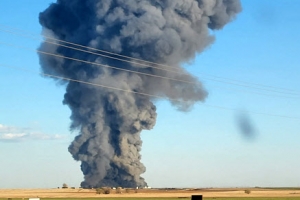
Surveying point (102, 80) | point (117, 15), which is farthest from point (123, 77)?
point (117, 15)

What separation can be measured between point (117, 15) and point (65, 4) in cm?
A: 1515

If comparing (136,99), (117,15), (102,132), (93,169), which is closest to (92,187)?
(93,169)

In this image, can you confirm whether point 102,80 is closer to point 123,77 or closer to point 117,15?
point 123,77

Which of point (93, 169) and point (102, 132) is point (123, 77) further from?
point (93, 169)

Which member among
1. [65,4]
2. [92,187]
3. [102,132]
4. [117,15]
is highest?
[65,4]

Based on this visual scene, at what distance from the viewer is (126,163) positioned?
103312 mm

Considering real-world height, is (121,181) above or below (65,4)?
below

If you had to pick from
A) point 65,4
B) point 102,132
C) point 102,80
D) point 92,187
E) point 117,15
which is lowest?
point 92,187

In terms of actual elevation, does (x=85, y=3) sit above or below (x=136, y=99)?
above

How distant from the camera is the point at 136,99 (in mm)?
102062

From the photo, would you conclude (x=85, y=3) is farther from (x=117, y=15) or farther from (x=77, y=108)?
(x=77, y=108)

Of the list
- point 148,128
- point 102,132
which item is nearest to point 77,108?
point 102,132

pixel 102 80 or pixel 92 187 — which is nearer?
pixel 102 80

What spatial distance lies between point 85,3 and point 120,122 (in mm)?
21546
